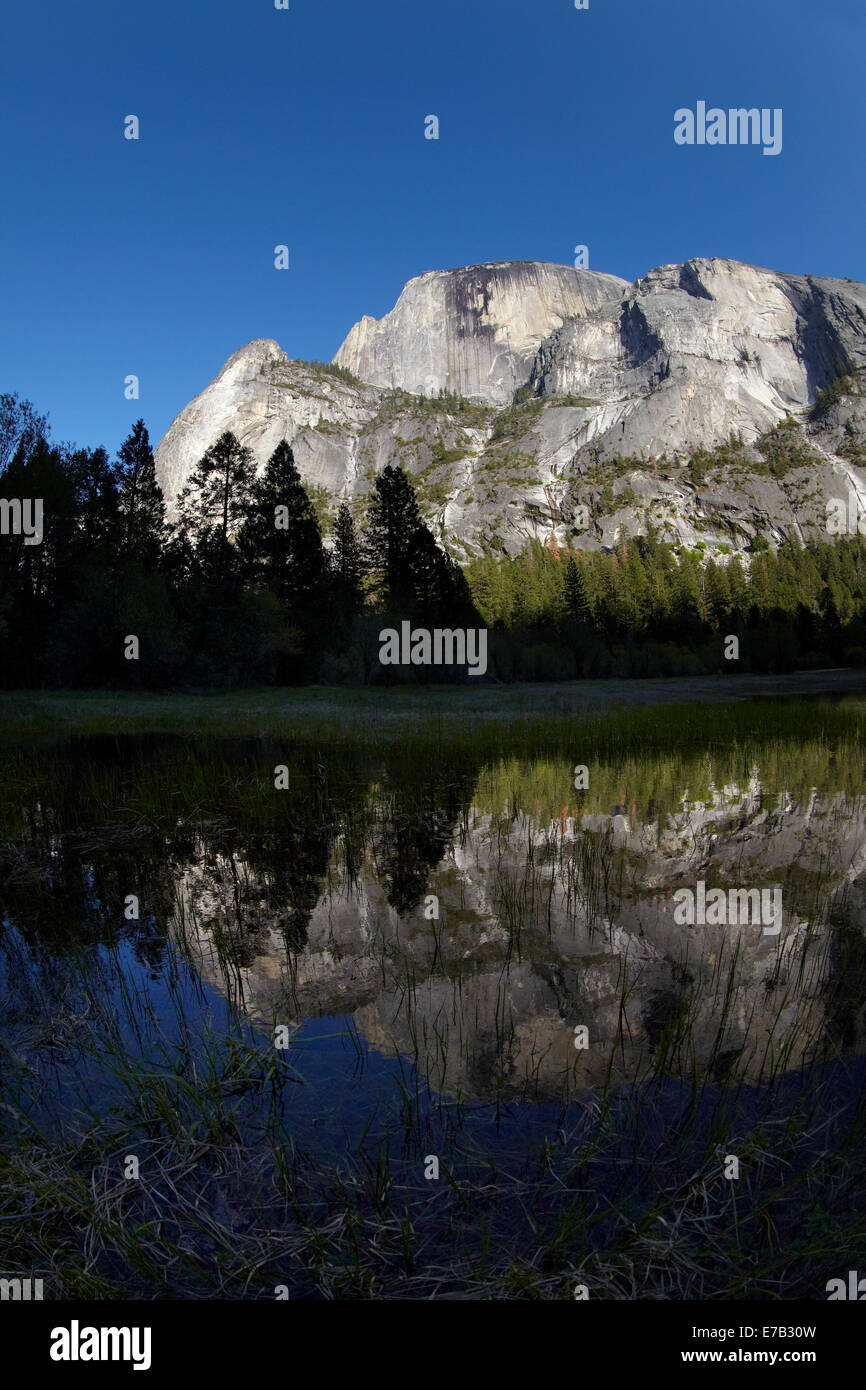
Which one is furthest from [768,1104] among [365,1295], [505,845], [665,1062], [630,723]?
[630,723]

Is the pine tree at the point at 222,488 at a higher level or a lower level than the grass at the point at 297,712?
higher

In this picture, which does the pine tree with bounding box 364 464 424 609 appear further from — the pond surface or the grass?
the pond surface

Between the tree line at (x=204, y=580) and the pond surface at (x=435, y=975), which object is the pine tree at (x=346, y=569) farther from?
the pond surface at (x=435, y=975)

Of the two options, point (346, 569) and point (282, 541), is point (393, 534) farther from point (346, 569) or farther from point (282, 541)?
point (282, 541)

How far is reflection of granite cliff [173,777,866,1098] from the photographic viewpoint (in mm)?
3574

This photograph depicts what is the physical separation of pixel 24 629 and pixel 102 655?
5.63m

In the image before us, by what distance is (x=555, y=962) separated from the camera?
467 cm

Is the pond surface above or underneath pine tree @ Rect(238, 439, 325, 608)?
Answer: underneath

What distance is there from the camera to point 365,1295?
2.17m

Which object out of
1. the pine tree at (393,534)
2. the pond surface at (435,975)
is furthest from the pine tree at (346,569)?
the pond surface at (435,975)

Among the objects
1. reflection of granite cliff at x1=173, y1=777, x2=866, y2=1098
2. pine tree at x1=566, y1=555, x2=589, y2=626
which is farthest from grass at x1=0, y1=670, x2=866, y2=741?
pine tree at x1=566, y1=555, x2=589, y2=626

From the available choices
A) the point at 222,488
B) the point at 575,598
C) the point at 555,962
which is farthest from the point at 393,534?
the point at 555,962

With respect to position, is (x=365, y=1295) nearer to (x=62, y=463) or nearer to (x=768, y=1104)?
(x=768, y=1104)

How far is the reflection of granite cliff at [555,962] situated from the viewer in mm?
3574
